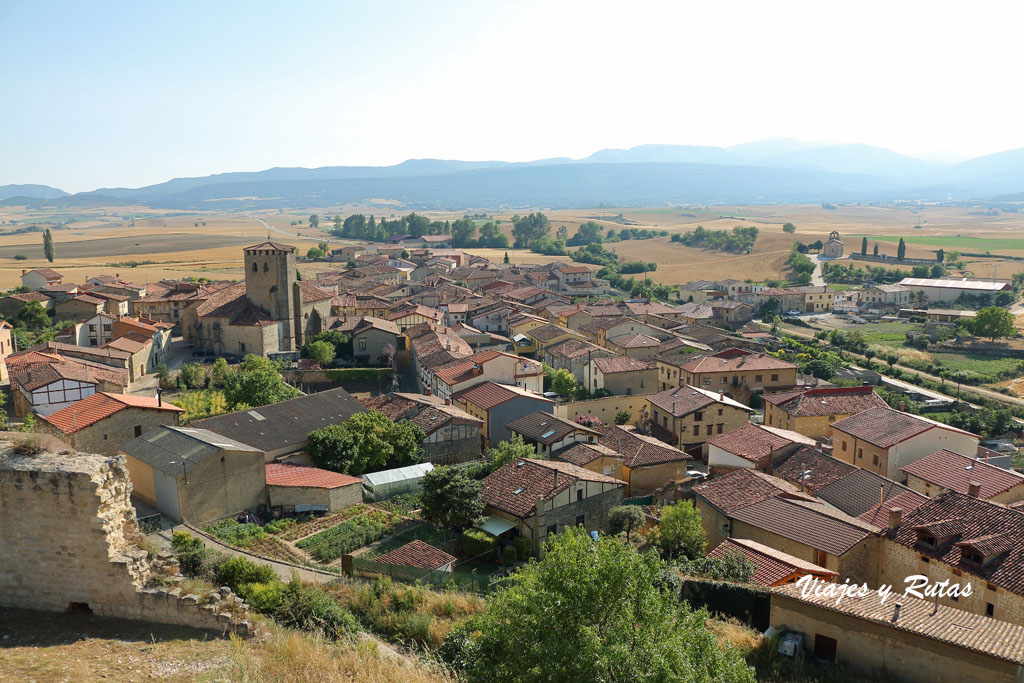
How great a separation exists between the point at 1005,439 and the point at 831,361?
632 inches

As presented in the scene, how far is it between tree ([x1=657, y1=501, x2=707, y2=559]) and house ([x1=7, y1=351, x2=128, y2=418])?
24.8 meters

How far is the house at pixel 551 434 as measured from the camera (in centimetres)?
2888

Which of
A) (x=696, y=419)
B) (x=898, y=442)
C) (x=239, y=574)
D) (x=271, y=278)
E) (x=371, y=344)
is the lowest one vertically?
(x=696, y=419)

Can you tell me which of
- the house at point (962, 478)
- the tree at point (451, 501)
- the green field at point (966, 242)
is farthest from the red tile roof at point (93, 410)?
the green field at point (966, 242)

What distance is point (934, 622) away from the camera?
12.6m

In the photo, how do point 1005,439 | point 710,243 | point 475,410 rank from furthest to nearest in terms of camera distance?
point 710,243 < point 1005,439 < point 475,410

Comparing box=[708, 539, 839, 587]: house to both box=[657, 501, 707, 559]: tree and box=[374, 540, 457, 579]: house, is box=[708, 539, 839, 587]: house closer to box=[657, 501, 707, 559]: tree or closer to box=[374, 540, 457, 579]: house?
box=[657, 501, 707, 559]: tree

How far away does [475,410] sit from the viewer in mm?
33531

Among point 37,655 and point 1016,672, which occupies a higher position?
point 37,655

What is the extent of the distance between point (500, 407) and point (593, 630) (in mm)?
22784

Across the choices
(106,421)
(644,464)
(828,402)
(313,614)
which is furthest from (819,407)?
(106,421)

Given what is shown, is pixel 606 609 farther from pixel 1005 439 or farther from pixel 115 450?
pixel 1005 439

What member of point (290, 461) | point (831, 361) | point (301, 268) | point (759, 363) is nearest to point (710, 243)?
point (301, 268)

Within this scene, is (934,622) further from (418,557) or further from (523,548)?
(418,557)
